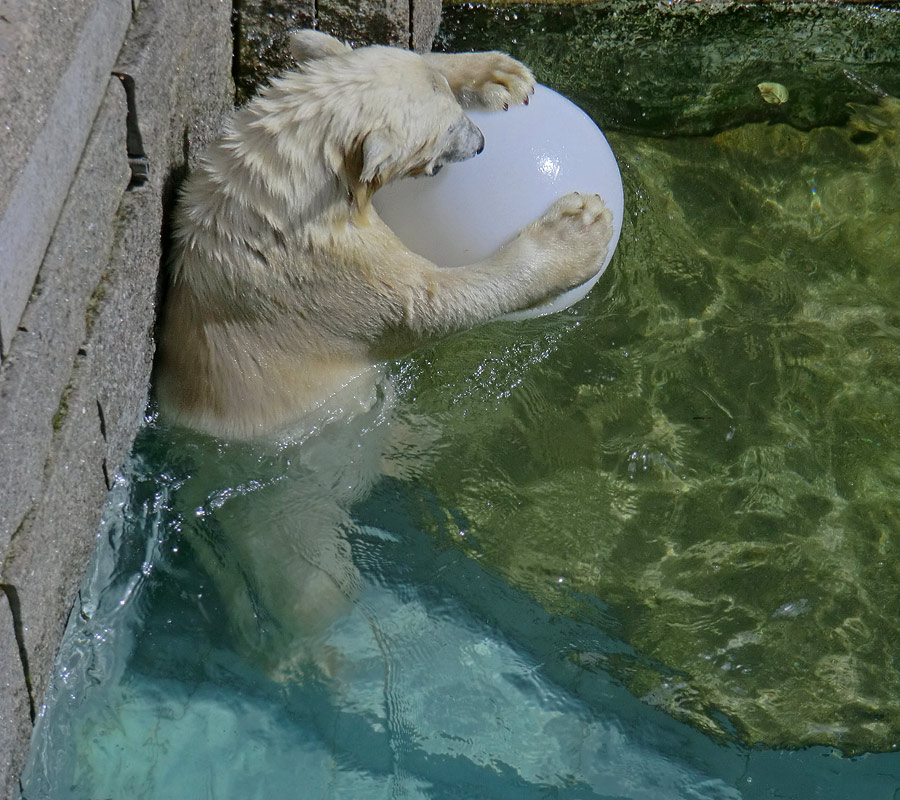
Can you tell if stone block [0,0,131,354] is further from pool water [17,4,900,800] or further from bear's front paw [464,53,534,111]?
bear's front paw [464,53,534,111]

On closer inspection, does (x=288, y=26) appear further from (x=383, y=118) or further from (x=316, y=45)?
(x=383, y=118)

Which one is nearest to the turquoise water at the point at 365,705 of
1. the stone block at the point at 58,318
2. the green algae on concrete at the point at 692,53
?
the stone block at the point at 58,318

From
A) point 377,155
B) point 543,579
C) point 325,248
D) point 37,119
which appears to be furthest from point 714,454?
point 37,119

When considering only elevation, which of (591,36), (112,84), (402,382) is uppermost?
(112,84)

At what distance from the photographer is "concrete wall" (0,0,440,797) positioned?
2396mm

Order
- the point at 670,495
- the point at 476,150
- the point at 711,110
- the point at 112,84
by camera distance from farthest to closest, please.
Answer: the point at 711,110
the point at 670,495
the point at 476,150
the point at 112,84

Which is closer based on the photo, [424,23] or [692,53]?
[424,23]

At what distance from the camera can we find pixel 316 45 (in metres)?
3.16

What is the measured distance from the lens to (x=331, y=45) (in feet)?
10.4

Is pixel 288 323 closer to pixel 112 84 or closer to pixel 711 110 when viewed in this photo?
pixel 112 84

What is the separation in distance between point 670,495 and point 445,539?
890 millimetres

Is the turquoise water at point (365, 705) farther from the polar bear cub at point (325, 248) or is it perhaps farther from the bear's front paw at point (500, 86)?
the bear's front paw at point (500, 86)

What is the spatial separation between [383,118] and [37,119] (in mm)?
948

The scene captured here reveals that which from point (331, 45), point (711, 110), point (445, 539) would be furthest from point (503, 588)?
point (711, 110)
